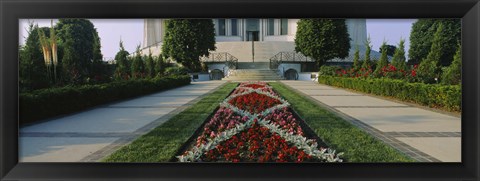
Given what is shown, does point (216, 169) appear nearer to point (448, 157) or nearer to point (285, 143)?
point (285, 143)

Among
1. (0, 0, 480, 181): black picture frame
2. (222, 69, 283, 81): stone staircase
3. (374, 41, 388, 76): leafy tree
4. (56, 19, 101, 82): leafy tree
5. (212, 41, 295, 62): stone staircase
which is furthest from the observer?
(212, 41, 295, 62): stone staircase

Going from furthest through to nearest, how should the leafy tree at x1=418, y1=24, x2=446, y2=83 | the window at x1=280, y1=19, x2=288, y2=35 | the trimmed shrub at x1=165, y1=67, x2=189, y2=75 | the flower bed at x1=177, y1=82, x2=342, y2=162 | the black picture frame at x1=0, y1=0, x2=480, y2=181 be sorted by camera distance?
1. the trimmed shrub at x1=165, y1=67, x2=189, y2=75
2. the leafy tree at x1=418, y1=24, x2=446, y2=83
3. the flower bed at x1=177, y1=82, x2=342, y2=162
4. the window at x1=280, y1=19, x2=288, y2=35
5. the black picture frame at x1=0, y1=0, x2=480, y2=181

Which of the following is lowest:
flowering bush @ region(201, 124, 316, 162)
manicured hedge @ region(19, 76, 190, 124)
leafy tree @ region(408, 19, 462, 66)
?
flowering bush @ region(201, 124, 316, 162)

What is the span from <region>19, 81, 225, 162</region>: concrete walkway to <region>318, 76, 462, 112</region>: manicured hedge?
3.96m

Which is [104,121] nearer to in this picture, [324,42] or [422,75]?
[422,75]

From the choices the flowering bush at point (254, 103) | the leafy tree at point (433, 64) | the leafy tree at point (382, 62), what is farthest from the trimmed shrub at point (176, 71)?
the leafy tree at point (433, 64)

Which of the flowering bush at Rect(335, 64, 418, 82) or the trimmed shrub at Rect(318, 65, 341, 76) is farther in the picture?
the trimmed shrub at Rect(318, 65, 341, 76)

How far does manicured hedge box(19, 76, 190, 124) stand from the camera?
4969 mm

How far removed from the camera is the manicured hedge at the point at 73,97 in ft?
16.3

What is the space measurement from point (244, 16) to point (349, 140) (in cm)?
236

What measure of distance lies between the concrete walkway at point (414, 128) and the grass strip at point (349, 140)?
0.15 metres

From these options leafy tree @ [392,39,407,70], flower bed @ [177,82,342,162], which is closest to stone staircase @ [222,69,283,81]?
leafy tree @ [392,39,407,70]

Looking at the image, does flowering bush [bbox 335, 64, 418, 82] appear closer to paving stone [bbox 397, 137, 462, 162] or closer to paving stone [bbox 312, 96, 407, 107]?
paving stone [bbox 312, 96, 407, 107]

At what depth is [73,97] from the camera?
6156 mm
